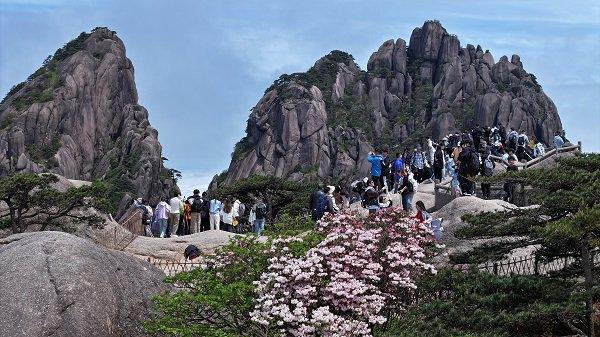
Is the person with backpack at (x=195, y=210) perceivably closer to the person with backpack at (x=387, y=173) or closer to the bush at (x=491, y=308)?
the person with backpack at (x=387, y=173)

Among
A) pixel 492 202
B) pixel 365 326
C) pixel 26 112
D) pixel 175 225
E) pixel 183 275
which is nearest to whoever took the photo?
pixel 365 326

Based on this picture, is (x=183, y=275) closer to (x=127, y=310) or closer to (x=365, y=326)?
(x=127, y=310)

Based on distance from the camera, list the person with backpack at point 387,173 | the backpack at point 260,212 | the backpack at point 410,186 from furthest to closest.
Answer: the person with backpack at point 387,173 → the backpack at point 260,212 → the backpack at point 410,186

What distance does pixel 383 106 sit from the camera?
132m

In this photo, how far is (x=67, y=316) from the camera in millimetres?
14328

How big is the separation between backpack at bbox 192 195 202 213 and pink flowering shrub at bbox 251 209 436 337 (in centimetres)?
1369

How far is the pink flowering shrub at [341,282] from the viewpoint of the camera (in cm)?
1421

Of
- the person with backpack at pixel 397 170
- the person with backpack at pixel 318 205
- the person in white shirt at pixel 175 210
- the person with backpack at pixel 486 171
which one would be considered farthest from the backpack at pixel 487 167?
the person in white shirt at pixel 175 210

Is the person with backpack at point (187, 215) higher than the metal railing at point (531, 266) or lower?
higher

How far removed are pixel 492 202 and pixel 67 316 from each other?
12.9 meters

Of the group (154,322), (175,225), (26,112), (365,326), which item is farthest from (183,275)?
(26,112)

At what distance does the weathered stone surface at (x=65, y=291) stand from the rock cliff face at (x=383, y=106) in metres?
83.2

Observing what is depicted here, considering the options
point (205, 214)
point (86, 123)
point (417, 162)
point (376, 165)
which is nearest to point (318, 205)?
point (205, 214)

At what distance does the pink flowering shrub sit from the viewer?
14211mm
